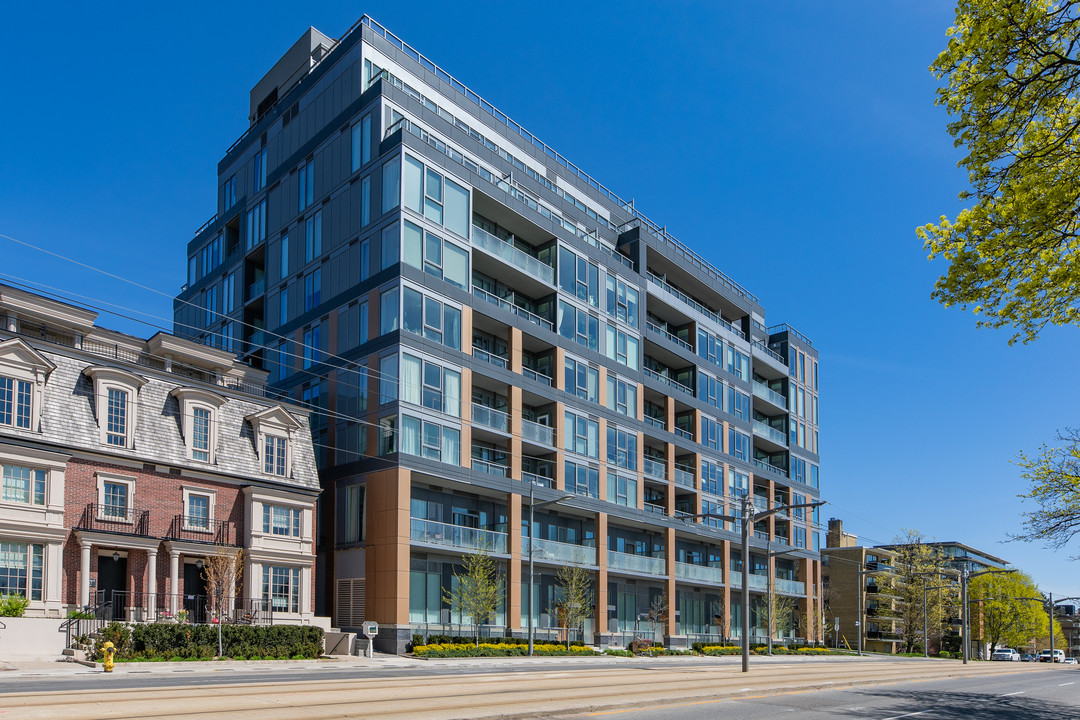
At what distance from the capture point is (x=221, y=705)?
15.5 meters

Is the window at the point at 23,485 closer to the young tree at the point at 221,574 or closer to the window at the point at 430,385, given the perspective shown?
the young tree at the point at 221,574

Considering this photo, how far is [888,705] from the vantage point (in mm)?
21484

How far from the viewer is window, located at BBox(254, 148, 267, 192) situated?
57.6m

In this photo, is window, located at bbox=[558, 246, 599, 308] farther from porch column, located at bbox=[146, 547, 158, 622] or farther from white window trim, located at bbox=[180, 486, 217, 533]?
porch column, located at bbox=[146, 547, 158, 622]

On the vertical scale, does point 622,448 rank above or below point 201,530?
above

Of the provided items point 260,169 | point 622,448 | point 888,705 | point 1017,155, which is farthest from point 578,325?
point 1017,155

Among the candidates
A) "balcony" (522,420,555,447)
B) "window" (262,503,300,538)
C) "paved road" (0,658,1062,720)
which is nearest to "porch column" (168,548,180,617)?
"window" (262,503,300,538)

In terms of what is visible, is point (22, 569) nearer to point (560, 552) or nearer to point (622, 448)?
point (560, 552)

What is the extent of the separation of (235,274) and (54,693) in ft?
148

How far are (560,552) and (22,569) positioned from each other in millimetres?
28023

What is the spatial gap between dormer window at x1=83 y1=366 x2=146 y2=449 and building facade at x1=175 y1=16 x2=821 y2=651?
11902mm

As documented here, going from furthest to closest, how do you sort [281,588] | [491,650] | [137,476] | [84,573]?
[491,650] → [281,588] → [137,476] → [84,573]

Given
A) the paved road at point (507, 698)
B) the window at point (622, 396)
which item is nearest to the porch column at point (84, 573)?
the paved road at point (507, 698)

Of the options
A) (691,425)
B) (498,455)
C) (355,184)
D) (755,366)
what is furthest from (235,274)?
(755,366)
